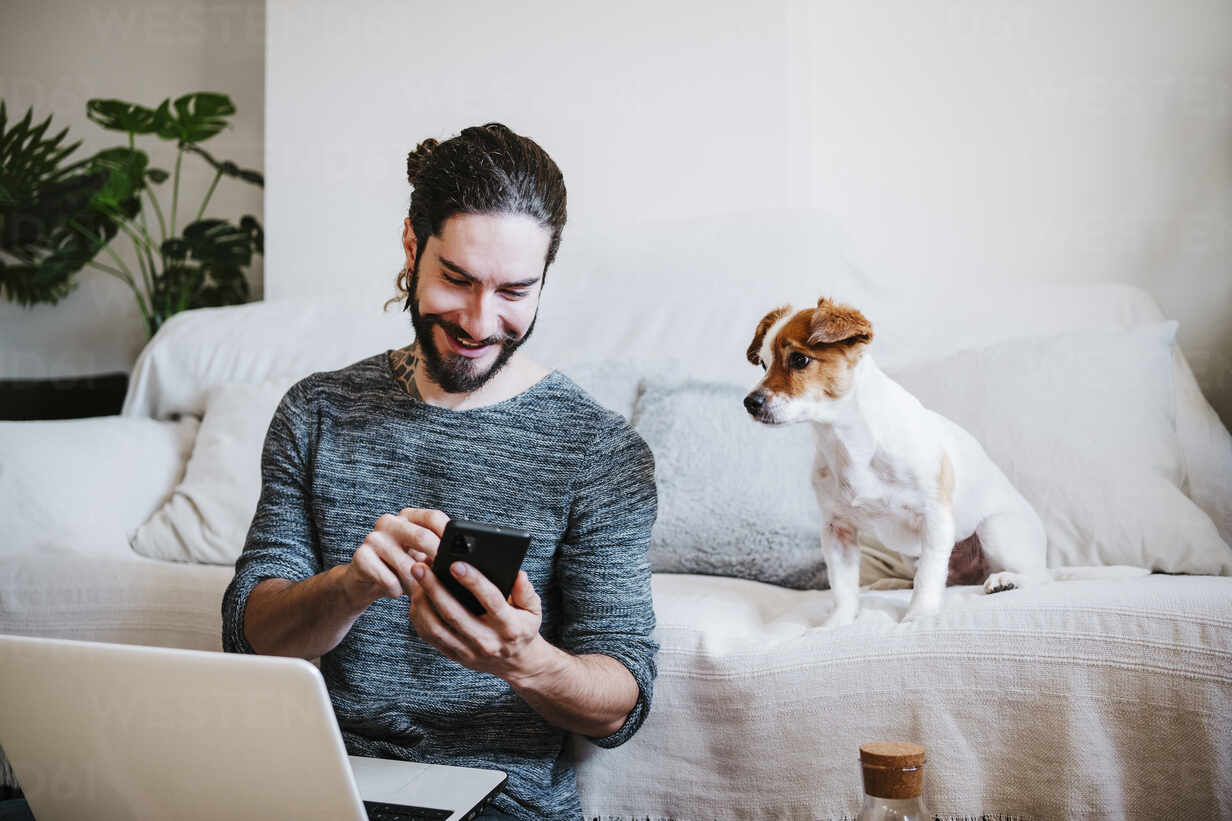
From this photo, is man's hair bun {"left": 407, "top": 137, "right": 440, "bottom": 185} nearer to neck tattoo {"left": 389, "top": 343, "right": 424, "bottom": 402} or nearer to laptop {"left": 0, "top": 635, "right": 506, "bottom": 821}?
neck tattoo {"left": 389, "top": 343, "right": 424, "bottom": 402}

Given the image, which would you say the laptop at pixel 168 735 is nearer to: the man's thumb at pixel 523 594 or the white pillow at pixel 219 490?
the man's thumb at pixel 523 594

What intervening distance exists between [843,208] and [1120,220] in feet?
1.55

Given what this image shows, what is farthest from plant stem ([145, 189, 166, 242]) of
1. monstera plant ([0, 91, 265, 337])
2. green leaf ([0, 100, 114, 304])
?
green leaf ([0, 100, 114, 304])

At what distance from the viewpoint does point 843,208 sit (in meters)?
1.91

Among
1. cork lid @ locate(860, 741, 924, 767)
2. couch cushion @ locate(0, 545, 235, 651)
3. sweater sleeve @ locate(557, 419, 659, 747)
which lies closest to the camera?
cork lid @ locate(860, 741, 924, 767)

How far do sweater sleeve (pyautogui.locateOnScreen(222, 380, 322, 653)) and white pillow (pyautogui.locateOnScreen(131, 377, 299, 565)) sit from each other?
0.52 metres

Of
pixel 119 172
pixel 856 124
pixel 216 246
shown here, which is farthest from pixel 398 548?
pixel 119 172

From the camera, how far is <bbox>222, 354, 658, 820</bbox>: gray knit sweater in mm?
921

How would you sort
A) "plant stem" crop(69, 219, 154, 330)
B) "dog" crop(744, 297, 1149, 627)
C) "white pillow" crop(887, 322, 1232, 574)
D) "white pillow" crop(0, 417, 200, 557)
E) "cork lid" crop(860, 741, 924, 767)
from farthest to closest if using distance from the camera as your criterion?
"plant stem" crop(69, 219, 154, 330) → "white pillow" crop(0, 417, 200, 557) → "white pillow" crop(887, 322, 1232, 574) → "dog" crop(744, 297, 1149, 627) → "cork lid" crop(860, 741, 924, 767)

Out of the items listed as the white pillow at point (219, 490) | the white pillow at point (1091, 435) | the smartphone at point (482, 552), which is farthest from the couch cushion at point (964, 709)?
the white pillow at point (219, 490)

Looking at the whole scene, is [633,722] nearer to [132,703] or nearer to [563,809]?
[563,809]

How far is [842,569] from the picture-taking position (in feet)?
3.11

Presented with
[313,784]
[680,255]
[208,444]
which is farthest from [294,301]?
[313,784]

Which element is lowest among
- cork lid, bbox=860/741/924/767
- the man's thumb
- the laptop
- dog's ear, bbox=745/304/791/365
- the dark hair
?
the laptop
